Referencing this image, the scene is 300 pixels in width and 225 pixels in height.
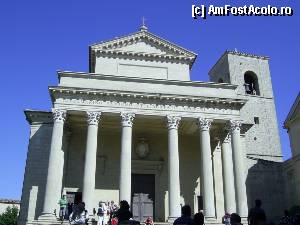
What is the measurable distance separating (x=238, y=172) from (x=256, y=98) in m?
17.3

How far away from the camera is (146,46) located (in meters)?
30.4

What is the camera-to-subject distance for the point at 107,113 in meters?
25.6

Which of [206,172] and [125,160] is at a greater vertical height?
[125,160]

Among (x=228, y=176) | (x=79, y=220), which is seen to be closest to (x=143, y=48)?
(x=228, y=176)

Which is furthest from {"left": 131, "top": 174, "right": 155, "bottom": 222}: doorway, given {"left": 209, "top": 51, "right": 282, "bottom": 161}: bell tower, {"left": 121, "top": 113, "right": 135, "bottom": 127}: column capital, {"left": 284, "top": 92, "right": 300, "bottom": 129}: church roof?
{"left": 284, "top": 92, "right": 300, "bottom": 129}: church roof

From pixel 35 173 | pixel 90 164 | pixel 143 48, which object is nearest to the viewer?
pixel 90 164

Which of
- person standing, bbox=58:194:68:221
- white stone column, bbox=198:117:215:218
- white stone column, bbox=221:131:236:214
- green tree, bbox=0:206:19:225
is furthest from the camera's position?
green tree, bbox=0:206:19:225

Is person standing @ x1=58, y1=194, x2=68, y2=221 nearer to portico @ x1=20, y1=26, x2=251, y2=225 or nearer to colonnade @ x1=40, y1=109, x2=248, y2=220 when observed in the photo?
portico @ x1=20, y1=26, x2=251, y2=225

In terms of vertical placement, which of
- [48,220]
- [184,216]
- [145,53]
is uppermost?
[145,53]

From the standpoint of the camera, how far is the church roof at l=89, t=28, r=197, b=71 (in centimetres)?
2956

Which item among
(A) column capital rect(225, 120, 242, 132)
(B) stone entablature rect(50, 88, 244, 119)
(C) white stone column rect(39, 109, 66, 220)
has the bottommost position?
(C) white stone column rect(39, 109, 66, 220)

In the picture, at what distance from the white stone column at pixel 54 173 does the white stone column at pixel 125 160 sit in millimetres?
3985

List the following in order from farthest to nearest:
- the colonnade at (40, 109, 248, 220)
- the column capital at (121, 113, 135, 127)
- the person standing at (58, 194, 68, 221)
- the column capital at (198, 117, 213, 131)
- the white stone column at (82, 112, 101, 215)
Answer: the column capital at (198, 117, 213, 131), the column capital at (121, 113, 135, 127), the colonnade at (40, 109, 248, 220), the white stone column at (82, 112, 101, 215), the person standing at (58, 194, 68, 221)

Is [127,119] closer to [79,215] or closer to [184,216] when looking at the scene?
[79,215]
